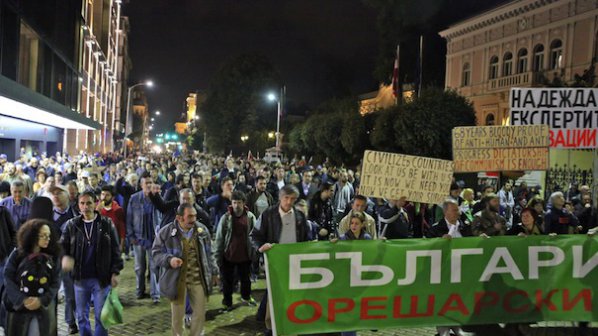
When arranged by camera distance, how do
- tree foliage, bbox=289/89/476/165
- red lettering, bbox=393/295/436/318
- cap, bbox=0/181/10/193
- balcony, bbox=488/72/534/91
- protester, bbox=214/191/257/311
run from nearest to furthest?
red lettering, bbox=393/295/436/318 < protester, bbox=214/191/257/311 < cap, bbox=0/181/10/193 < tree foliage, bbox=289/89/476/165 < balcony, bbox=488/72/534/91

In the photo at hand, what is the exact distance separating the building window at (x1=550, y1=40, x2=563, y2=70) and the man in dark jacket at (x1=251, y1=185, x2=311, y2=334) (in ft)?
92.6

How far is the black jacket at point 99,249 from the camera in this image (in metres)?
6.00

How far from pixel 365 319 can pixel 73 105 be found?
3411cm

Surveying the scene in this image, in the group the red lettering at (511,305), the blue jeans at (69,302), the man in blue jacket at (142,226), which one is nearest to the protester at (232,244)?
the man in blue jacket at (142,226)

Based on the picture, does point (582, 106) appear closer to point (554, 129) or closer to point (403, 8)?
point (554, 129)

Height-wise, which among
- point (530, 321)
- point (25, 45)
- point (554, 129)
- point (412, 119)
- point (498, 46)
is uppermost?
point (498, 46)

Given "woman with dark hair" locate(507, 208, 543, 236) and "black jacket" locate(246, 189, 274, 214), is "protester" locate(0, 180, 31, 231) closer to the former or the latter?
"black jacket" locate(246, 189, 274, 214)

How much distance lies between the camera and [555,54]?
30.7 meters

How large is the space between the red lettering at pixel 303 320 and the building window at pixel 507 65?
32.3m

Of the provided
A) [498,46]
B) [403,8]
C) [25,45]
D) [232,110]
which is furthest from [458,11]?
[25,45]

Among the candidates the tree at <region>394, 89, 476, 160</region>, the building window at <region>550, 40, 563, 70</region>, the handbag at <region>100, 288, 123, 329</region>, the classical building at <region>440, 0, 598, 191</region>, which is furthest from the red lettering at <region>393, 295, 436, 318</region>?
the building window at <region>550, 40, 563, 70</region>

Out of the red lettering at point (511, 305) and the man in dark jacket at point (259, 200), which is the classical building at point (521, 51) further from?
the red lettering at point (511, 305)

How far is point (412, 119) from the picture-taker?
28.1 m

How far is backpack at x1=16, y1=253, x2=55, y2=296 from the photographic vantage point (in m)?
4.87
